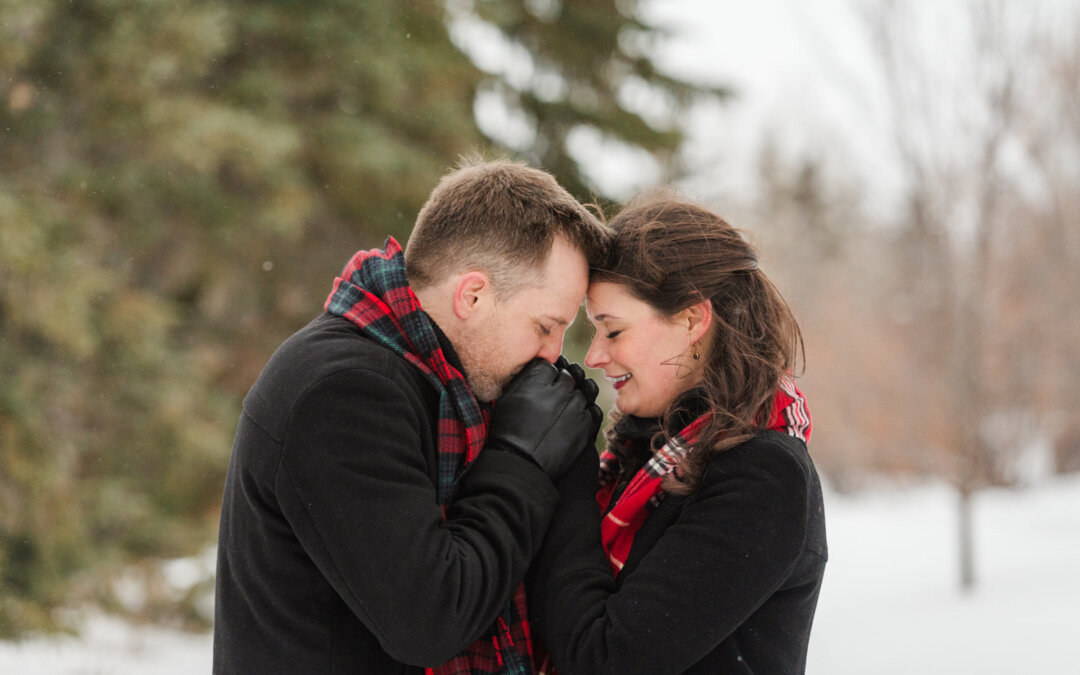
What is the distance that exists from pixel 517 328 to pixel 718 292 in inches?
16.5

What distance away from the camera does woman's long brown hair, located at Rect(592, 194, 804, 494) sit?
5.98ft

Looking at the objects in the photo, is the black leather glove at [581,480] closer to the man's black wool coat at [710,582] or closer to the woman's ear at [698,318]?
the man's black wool coat at [710,582]

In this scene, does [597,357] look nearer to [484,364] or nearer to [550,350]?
[550,350]

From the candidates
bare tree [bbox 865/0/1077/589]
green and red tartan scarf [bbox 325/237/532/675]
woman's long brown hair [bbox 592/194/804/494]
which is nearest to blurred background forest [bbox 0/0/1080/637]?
bare tree [bbox 865/0/1077/589]

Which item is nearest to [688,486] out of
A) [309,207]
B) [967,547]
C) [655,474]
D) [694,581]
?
[655,474]

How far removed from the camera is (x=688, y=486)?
1.75 metres

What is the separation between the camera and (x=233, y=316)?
6262 mm

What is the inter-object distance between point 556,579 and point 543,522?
0.12 m

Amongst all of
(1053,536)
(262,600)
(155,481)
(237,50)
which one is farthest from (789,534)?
(1053,536)

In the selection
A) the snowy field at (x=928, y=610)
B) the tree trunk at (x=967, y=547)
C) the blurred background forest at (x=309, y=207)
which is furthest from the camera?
the tree trunk at (x=967, y=547)

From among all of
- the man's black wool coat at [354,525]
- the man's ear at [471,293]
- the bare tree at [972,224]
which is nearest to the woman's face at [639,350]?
the man's ear at [471,293]

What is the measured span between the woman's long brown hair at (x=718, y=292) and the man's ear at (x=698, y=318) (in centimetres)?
1

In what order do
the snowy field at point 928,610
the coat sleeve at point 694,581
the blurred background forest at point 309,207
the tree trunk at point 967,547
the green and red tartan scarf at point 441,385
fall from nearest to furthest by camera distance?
the coat sleeve at point 694,581, the green and red tartan scarf at point 441,385, the blurred background forest at point 309,207, the snowy field at point 928,610, the tree trunk at point 967,547

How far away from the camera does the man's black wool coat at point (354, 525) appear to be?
148 centimetres
